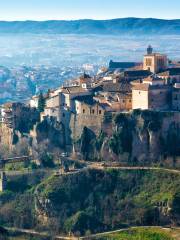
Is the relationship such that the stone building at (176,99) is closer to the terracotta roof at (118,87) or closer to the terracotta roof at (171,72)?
the terracotta roof at (171,72)

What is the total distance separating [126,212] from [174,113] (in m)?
6.21

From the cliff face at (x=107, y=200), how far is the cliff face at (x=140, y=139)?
1364mm

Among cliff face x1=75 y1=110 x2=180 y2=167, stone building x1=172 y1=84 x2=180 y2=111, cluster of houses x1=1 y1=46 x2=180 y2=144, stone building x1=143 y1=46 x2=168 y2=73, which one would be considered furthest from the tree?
stone building x1=172 y1=84 x2=180 y2=111

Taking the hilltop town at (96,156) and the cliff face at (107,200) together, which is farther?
the hilltop town at (96,156)

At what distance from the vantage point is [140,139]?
43.1 metres

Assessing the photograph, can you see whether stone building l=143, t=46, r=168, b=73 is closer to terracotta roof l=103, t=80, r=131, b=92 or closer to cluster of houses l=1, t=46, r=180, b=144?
cluster of houses l=1, t=46, r=180, b=144

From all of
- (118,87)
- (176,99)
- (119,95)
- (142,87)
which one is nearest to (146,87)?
(142,87)

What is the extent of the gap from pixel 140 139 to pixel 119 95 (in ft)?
11.7

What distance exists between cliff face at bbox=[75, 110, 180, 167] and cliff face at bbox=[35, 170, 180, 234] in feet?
4.47

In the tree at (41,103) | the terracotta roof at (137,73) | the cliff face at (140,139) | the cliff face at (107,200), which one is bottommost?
the cliff face at (107,200)

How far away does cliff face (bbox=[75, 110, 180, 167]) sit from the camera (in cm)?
4259

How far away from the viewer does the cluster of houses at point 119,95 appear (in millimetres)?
43969

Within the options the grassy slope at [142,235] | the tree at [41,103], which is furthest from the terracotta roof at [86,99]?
the grassy slope at [142,235]

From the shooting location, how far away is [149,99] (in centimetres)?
4356
